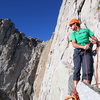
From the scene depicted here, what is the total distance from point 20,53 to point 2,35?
7.40 metres

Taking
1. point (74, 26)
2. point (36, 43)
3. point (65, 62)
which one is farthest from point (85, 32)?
point (36, 43)

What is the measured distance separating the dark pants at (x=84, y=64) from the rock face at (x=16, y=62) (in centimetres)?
4229

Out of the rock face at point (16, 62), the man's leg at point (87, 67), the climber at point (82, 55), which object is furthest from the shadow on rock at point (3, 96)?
the man's leg at point (87, 67)

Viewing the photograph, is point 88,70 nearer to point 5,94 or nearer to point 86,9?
point 86,9

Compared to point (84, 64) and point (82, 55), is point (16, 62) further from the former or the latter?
point (84, 64)

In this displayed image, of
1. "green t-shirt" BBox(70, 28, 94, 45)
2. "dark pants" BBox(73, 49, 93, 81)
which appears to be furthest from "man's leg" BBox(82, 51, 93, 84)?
"green t-shirt" BBox(70, 28, 94, 45)

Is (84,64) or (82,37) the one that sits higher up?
(82,37)

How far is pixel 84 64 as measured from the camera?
788cm

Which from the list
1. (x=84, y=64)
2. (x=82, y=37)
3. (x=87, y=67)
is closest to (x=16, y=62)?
(x=82, y=37)

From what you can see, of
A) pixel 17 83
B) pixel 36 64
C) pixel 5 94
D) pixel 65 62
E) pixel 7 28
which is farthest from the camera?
pixel 7 28

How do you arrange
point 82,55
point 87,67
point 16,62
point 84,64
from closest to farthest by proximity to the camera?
point 87,67
point 84,64
point 82,55
point 16,62

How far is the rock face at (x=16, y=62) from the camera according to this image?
4988 cm

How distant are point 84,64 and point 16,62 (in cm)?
4926

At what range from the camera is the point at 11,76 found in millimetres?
52906
